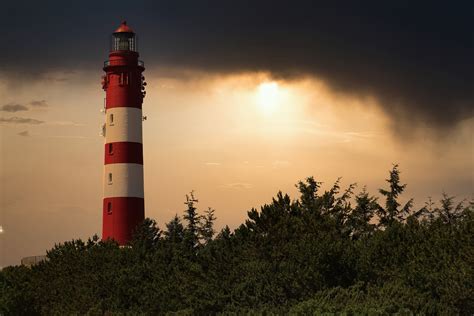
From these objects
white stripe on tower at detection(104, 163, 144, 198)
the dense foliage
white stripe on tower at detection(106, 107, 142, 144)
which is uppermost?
white stripe on tower at detection(106, 107, 142, 144)

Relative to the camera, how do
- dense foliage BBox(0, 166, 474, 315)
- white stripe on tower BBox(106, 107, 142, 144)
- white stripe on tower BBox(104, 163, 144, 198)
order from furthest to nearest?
white stripe on tower BBox(106, 107, 142, 144)
white stripe on tower BBox(104, 163, 144, 198)
dense foliage BBox(0, 166, 474, 315)

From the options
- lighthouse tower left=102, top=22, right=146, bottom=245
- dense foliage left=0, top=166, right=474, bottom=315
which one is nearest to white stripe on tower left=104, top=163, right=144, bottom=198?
lighthouse tower left=102, top=22, right=146, bottom=245

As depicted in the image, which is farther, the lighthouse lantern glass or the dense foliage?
the lighthouse lantern glass

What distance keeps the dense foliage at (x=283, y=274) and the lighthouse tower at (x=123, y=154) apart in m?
8.78

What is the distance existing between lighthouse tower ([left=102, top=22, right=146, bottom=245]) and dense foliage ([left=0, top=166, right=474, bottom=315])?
346 inches

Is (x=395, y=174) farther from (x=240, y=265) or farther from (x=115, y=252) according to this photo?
(x=240, y=265)

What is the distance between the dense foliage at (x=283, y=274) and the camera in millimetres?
40000

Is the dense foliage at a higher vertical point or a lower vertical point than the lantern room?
lower

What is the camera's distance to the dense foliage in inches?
1575

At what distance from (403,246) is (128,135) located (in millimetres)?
29070

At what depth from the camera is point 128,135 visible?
69188 millimetres

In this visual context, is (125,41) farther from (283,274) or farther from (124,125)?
(283,274)

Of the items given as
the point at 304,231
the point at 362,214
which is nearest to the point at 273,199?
the point at 304,231

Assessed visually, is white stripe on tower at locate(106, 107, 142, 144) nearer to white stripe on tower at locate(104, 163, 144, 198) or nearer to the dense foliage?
white stripe on tower at locate(104, 163, 144, 198)
